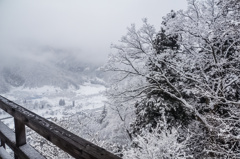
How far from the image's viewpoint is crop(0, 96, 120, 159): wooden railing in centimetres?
89

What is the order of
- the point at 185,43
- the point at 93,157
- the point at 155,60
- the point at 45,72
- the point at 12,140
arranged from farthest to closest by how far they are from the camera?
the point at 45,72 < the point at 155,60 < the point at 185,43 < the point at 12,140 < the point at 93,157

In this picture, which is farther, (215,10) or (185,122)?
(185,122)

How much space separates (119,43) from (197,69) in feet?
13.0

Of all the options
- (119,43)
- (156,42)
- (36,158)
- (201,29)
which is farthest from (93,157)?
(156,42)

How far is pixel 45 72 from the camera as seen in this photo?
188m

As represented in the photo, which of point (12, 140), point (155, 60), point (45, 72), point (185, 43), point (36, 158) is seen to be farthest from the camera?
point (45, 72)

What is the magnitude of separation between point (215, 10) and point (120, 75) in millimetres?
4985

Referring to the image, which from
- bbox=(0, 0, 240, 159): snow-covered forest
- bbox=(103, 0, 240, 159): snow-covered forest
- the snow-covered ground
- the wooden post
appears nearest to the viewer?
the wooden post

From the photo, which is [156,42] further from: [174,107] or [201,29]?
[174,107]

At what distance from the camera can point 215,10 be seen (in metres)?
6.88

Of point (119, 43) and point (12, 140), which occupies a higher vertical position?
point (119, 43)

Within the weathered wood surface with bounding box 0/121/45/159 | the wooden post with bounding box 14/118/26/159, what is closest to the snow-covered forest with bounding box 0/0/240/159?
the weathered wood surface with bounding box 0/121/45/159

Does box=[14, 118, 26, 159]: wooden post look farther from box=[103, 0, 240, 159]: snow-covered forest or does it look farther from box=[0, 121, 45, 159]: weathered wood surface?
box=[103, 0, 240, 159]: snow-covered forest

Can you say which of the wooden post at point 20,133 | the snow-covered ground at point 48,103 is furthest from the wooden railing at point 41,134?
the snow-covered ground at point 48,103
